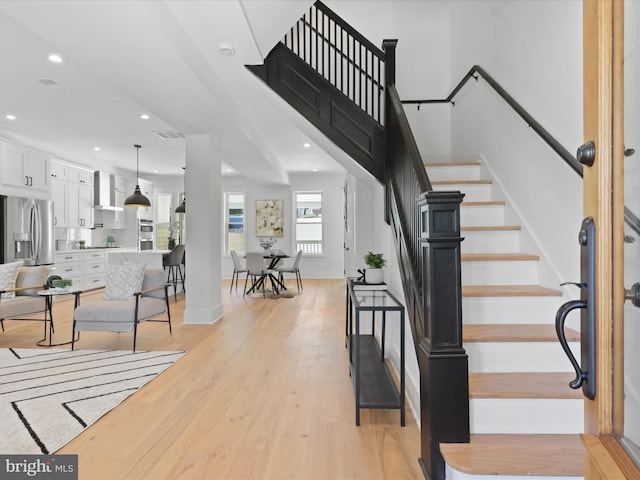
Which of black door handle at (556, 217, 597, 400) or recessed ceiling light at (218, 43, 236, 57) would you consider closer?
black door handle at (556, 217, 597, 400)

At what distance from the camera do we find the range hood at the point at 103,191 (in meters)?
8.44

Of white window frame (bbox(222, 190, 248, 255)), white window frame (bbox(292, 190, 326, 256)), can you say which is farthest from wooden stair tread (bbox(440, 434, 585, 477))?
white window frame (bbox(222, 190, 248, 255))

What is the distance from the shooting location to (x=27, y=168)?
6363 mm

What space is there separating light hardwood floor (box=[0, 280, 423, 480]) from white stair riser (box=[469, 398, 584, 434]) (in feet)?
1.44

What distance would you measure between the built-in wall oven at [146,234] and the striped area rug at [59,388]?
620 cm

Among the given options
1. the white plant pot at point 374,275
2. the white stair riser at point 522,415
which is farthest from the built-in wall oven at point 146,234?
the white stair riser at point 522,415

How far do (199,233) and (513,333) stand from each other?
163 inches

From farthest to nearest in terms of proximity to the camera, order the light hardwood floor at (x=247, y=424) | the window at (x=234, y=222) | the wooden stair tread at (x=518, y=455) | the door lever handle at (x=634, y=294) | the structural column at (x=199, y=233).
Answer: the window at (x=234, y=222) < the structural column at (x=199, y=233) < the light hardwood floor at (x=247, y=424) < the wooden stair tread at (x=518, y=455) < the door lever handle at (x=634, y=294)

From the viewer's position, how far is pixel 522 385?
1862mm

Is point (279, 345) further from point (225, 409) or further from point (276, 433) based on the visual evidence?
point (276, 433)

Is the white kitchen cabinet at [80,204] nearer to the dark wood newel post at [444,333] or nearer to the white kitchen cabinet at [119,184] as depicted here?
the white kitchen cabinet at [119,184]

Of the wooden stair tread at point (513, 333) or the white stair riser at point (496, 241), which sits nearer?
the wooden stair tread at point (513, 333)

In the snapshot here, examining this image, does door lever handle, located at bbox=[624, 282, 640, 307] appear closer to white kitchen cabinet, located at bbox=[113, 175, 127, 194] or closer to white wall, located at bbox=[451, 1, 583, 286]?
white wall, located at bbox=[451, 1, 583, 286]

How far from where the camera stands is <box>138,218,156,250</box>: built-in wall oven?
31.8ft
